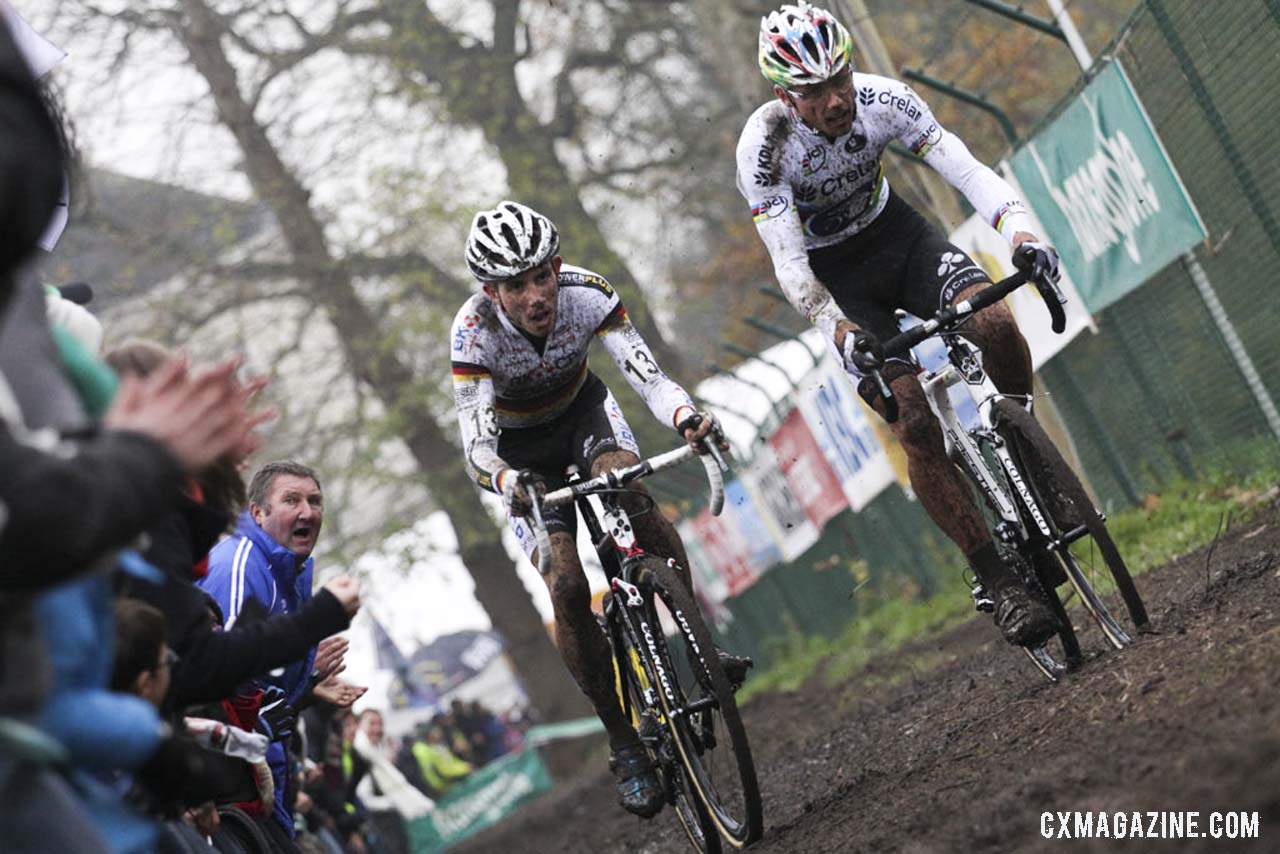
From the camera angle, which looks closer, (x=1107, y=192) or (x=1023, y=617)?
(x=1023, y=617)

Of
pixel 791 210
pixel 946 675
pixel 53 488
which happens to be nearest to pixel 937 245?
pixel 791 210

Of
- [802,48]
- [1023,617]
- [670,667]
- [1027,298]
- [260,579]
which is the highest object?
[802,48]

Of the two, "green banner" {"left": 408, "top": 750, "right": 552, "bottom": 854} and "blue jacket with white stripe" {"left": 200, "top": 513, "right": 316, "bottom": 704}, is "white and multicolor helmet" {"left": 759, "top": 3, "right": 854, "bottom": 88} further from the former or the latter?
"green banner" {"left": 408, "top": 750, "right": 552, "bottom": 854}

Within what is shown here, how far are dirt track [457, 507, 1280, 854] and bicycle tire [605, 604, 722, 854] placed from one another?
0.26 metres

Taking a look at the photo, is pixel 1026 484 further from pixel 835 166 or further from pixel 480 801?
pixel 480 801

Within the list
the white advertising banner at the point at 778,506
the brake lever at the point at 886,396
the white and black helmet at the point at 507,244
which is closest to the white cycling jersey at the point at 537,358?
the white and black helmet at the point at 507,244

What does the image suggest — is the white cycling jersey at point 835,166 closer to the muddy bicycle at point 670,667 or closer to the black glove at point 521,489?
the muddy bicycle at point 670,667

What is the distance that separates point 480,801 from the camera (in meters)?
23.7

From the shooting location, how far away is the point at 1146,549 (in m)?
10.6

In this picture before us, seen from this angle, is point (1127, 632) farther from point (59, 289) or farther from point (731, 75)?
point (731, 75)

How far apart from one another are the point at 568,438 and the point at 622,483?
96 cm

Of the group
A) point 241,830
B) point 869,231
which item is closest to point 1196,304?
point 869,231

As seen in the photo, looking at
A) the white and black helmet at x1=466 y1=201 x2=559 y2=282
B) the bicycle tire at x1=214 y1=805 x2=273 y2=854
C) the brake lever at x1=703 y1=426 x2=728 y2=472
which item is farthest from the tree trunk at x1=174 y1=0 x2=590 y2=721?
the bicycle tire at x1=214 y1=805 x2=273 y2=854

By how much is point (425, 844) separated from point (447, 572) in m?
4.19
